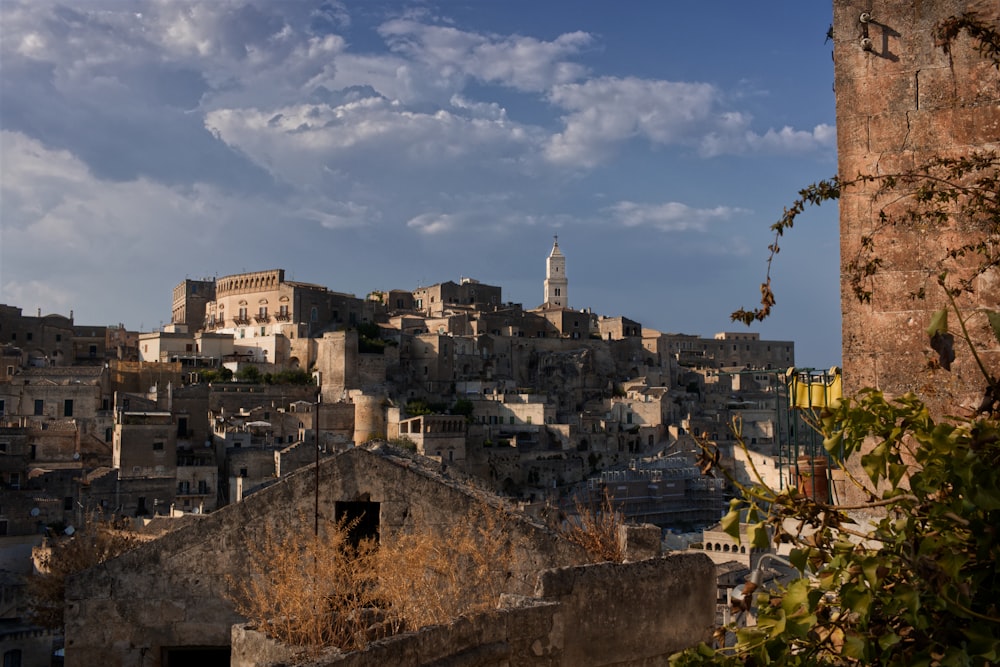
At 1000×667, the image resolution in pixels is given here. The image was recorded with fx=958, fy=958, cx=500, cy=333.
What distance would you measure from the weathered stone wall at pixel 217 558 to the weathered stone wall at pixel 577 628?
1692mm

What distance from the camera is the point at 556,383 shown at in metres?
72.6

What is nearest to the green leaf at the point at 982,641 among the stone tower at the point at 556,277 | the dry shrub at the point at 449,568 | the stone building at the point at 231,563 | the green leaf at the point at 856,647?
the green leaf at the point at 856,647

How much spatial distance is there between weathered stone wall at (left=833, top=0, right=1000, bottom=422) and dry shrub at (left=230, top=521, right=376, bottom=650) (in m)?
3.24

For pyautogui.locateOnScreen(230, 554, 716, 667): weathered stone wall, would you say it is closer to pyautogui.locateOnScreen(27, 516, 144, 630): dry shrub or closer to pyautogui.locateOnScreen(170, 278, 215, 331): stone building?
pyautogui.locateOnScreen(27, 516, 144, 630): dry shrub

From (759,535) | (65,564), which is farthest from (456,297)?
(759,535)

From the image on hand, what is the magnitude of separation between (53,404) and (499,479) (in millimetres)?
23831

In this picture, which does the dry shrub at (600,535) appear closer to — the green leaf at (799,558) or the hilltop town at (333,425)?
the hilltop town at (333,425)

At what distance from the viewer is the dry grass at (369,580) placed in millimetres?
6137

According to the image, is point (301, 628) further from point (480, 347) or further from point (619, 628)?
point (480, 347)

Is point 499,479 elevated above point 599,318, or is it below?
below

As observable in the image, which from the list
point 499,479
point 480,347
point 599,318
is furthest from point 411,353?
point 599,318

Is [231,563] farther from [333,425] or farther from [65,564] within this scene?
[333,425]

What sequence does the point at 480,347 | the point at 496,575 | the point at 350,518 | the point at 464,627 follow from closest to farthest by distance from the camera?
the point at 464,627
the point at 496,575
the point at 350,518
the point at 480,347

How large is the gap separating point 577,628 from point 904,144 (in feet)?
10.7
